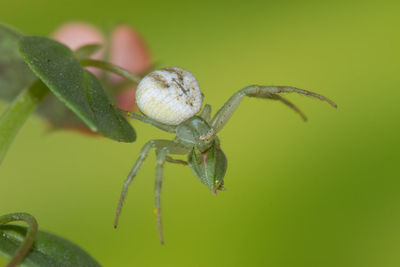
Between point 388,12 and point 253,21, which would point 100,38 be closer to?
point 253,21

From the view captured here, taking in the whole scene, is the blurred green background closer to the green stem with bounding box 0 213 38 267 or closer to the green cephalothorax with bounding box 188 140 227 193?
the green cephalothorax with bounding box 188 140 227 193

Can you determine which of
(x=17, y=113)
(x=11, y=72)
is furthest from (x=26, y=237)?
(x=11, y=72)

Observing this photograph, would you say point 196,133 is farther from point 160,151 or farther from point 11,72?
point 11,72

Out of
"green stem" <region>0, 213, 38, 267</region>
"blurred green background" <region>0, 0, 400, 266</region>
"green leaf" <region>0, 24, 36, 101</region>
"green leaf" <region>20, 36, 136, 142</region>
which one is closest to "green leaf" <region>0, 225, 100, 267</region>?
"green stem" <region>0, 213, 38, 267</region>

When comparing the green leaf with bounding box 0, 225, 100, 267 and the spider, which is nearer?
the green leaf with bounding box 0, 225, 100, 267

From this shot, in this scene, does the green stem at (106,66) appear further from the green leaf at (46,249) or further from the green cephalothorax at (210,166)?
the green leaf at (46,249)
